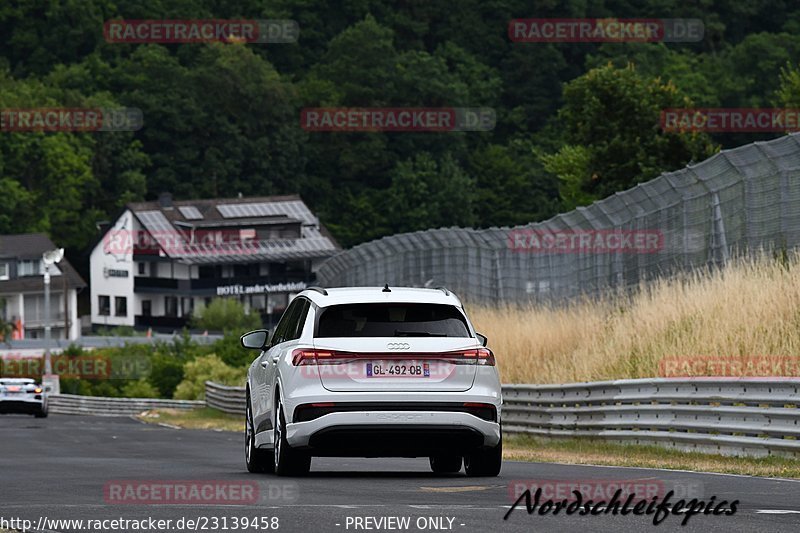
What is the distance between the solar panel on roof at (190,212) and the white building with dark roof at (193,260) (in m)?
0.08

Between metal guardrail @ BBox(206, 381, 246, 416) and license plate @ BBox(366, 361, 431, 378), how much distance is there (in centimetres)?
3013

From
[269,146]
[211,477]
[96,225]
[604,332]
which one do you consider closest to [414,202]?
[269,146]

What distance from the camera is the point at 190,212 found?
465 ft

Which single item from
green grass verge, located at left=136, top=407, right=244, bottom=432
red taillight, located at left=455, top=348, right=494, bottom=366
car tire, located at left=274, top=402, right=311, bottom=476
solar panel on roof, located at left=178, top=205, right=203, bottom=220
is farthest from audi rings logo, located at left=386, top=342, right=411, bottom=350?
solar panel on roof, located at left=178, top=205, right=203, bottom=220

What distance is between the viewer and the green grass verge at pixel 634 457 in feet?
56.2

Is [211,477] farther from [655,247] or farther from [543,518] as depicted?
[655,247]

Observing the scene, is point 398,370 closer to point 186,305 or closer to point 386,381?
point 386,381

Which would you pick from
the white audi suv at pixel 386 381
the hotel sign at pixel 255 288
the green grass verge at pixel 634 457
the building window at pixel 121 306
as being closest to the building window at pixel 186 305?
the hotel sign at pixel 255 288

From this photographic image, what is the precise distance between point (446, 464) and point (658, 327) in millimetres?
10284

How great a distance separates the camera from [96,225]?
145 m

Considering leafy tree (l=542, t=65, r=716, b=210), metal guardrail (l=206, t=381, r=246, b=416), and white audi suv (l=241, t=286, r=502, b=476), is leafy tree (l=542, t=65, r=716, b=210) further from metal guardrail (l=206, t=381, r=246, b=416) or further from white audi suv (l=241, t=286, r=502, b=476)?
white audi suv (l=241, t=286, r=502, b=476)

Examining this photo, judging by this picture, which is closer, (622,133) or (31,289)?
(622,133)

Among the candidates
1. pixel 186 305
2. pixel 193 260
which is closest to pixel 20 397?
pixel 193 260

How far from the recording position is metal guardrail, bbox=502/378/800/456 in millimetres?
17922
